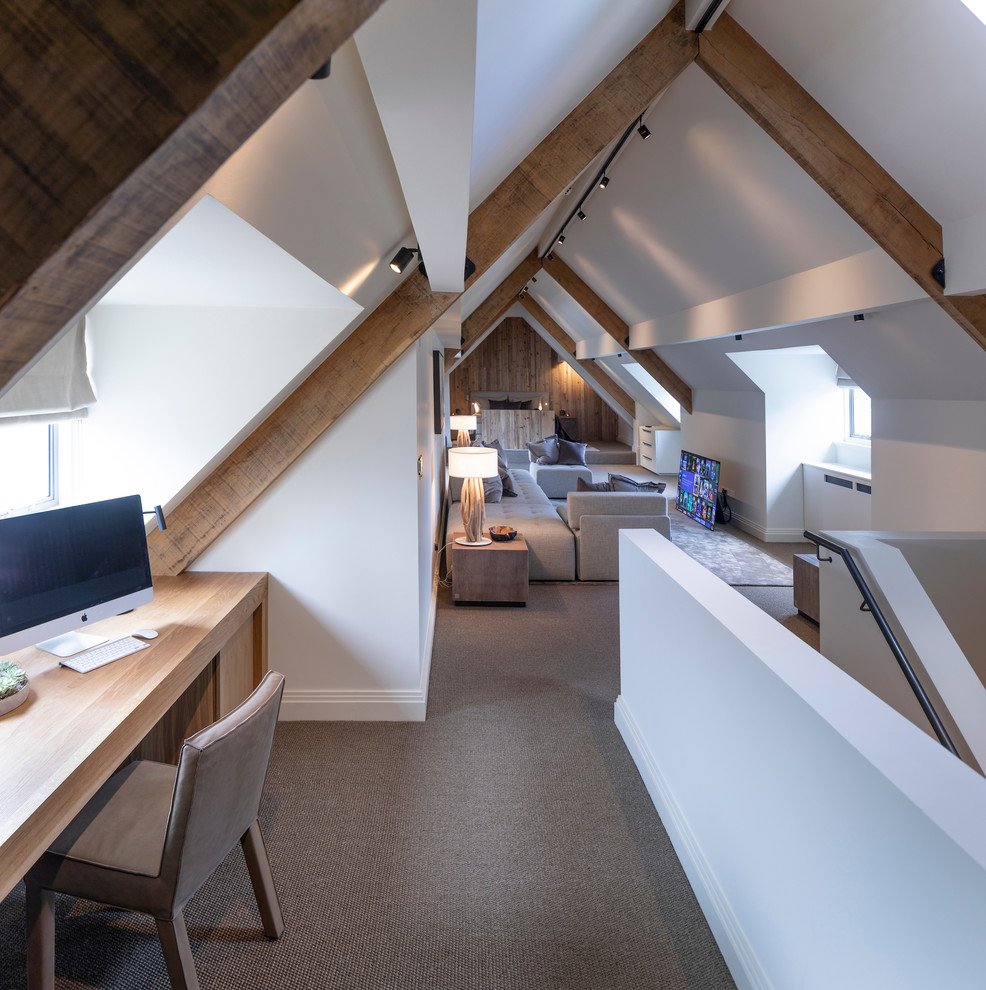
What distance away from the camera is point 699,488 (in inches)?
322

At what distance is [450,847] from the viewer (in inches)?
95.5

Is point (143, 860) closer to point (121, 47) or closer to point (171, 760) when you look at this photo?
point (171, 760)

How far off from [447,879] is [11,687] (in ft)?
4.62

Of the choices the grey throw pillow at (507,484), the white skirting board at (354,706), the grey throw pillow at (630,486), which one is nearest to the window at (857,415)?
the grey throw pillow at (630,486)

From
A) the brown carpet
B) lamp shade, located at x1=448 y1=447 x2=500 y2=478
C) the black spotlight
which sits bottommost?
the brown carpet

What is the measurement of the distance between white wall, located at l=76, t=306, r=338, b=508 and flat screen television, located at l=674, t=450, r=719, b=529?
5805mm

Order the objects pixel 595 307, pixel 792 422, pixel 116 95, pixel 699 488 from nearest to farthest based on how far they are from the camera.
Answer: pixel 116 95, pixel 792 422, pixel 699 488, pixel 595 307

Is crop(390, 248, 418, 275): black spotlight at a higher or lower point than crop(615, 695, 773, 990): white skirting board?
higher

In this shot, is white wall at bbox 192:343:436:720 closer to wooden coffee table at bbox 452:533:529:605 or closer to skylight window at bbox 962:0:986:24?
wooden coffee table at bbox 452:533:529:605

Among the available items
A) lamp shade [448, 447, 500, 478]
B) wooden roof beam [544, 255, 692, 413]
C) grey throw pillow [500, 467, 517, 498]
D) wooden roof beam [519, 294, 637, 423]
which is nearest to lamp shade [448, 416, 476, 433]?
wooden roof beam [519, 294, 637, 423]

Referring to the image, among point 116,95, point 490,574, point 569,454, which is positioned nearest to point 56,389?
point 116,95

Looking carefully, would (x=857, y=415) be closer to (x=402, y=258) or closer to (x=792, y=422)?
(x=792, y=422)

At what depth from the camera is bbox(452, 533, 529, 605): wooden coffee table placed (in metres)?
5.11

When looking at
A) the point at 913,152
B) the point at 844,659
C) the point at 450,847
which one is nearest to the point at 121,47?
the point at 450,847
